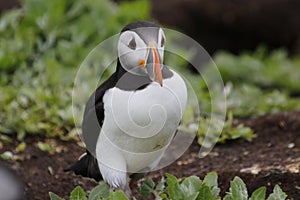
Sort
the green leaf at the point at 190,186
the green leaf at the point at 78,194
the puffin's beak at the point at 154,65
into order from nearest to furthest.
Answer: the puffin's beak at the point at 154,65 → the green leaf at the point at 190,186 → the green leaf at the point at 78,194

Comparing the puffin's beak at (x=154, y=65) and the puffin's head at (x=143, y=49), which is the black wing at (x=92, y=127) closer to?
the puffin's head at (x=143, y=49)

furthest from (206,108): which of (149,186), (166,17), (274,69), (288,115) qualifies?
(166,17)

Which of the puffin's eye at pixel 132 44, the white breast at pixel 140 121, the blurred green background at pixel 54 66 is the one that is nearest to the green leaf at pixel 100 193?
the white breast at pixel 140 121

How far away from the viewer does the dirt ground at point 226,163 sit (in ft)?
14.9

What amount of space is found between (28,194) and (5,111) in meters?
1.15

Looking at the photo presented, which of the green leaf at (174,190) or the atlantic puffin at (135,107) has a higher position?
the atlantic puffin at (135,107)

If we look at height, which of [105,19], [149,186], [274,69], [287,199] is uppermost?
[274,69]

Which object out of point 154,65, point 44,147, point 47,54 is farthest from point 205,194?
point 47,54

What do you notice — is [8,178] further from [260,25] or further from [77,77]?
[260,25]

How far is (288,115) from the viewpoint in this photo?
5715 millimetres

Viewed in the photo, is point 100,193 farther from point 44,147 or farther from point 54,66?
point 54,66

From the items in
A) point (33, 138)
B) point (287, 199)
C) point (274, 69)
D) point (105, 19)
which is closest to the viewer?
point (287, 199)

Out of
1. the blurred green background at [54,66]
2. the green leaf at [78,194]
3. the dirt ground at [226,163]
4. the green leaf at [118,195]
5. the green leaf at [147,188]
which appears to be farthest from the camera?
the blurred green background at [54,66]

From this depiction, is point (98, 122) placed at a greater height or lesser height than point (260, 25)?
lesser
